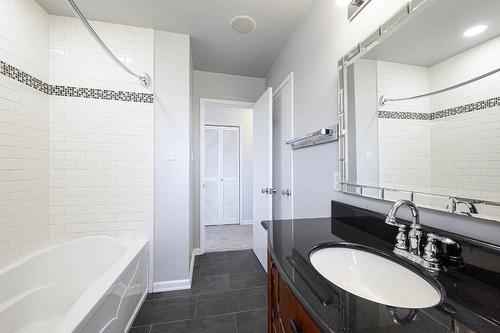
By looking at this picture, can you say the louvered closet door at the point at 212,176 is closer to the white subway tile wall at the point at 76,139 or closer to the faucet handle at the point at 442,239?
the white subway tile wall at the point at 76,139

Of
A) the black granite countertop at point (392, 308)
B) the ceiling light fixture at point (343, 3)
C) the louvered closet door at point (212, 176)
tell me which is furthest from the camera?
the louvered closet door at point (212, 176)

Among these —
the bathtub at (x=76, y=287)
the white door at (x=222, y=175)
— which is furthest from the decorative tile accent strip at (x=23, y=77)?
the white door at (x=222, y=175)

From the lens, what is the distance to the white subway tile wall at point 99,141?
189cm

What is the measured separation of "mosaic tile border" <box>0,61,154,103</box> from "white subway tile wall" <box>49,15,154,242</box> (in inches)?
1.6

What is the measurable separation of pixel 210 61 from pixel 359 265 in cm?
262

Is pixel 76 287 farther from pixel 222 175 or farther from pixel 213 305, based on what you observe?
pixel 222 175

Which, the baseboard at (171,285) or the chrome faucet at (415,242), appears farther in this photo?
the baseboard at (171,285)

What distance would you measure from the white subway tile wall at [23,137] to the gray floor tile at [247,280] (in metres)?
1.76

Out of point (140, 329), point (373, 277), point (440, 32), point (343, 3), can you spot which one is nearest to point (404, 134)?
point (440, 32)

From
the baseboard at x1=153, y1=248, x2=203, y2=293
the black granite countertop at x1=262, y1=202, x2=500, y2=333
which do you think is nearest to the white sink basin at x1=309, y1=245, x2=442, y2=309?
the black granite countertop at x1=262, y1=202, x2=500, y2=333

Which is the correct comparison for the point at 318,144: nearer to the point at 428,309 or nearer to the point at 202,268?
the point at 428,309

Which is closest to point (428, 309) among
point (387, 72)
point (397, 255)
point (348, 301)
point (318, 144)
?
point (348, 301)

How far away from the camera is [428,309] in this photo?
0.49 meters

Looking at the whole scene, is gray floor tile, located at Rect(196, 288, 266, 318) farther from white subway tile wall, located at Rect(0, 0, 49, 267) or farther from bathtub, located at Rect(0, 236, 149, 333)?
white subway tile wall, located at Rect(0, 0, 49, 267)
